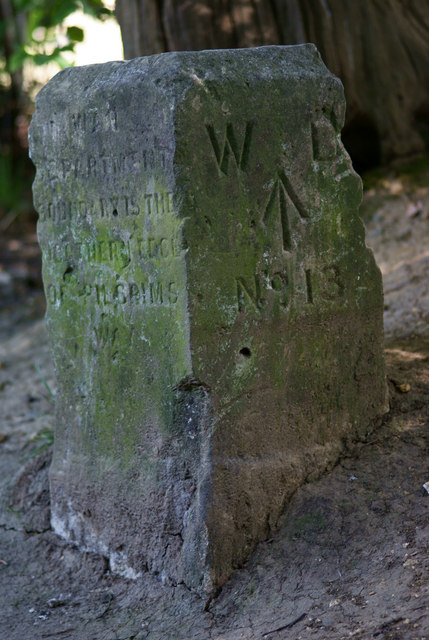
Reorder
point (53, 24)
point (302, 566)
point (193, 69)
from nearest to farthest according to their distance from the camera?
point (193, 69) < point (302, 566) < point (53, 24)

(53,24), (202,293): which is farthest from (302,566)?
(53,24)

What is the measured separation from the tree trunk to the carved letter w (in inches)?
74.3

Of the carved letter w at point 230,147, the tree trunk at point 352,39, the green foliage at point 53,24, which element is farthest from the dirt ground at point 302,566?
the green foliage at point 53,24

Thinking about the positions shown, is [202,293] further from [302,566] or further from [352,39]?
[352,39]

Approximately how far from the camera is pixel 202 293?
269cm

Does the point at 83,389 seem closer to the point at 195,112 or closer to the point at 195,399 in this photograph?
the point at 195,399

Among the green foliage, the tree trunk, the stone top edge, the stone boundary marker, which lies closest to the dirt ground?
the stone boundary marker

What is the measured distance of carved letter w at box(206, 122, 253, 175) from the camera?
2.69m

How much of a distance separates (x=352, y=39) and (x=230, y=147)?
→ 97.1 inches

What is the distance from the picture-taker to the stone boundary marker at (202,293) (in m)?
2.70

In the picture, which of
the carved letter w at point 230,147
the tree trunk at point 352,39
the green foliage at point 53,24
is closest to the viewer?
the carved letter w at point 230,147

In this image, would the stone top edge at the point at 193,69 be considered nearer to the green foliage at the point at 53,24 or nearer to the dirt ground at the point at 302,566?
the dirt ground at the point at 302,566

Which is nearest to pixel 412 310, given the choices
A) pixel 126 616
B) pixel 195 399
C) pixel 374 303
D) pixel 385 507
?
pixel 374 303

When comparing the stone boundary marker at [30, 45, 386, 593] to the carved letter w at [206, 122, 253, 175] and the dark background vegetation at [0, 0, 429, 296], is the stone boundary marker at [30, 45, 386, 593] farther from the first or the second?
the dark background vegetation at [0, 0, 429, 296]
